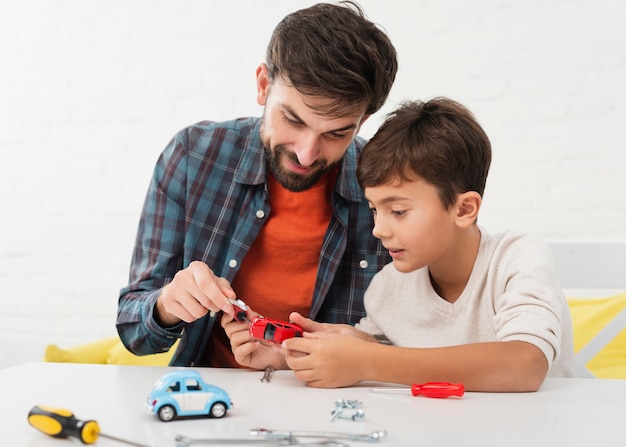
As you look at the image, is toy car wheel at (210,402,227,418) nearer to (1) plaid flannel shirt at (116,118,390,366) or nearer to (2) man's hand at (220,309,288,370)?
(2) man's hand at (220,309,288,370)

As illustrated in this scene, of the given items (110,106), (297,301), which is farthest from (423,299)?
(110,106)

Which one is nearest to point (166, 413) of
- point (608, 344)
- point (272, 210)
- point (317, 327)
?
point (317, 327)

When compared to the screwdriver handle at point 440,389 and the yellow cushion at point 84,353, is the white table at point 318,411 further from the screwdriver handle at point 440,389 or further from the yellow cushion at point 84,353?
the yellow cushion at point 84,353

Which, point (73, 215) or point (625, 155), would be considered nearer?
point (625, 155)

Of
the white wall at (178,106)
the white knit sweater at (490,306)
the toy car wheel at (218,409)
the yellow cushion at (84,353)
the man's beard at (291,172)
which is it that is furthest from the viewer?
the white wall at (178,106)

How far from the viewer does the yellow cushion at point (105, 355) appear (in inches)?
81.2

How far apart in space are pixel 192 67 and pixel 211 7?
0.70ft

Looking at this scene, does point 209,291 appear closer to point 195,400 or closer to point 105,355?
point 195,400

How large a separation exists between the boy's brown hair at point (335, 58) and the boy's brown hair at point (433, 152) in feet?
0.28

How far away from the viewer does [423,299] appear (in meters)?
1.44

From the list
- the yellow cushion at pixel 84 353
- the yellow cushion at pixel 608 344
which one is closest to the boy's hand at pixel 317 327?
the yellow cushion at pixel 608 344

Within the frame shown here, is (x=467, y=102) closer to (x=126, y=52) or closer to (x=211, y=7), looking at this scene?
(x=211, y=7)

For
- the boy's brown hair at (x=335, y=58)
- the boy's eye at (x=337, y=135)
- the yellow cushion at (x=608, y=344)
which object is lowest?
the yellow cushion at (x=608, y=344)

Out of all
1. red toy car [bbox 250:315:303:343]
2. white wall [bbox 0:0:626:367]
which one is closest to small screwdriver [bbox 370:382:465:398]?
red toy car [bbox 250:315:303:343]
